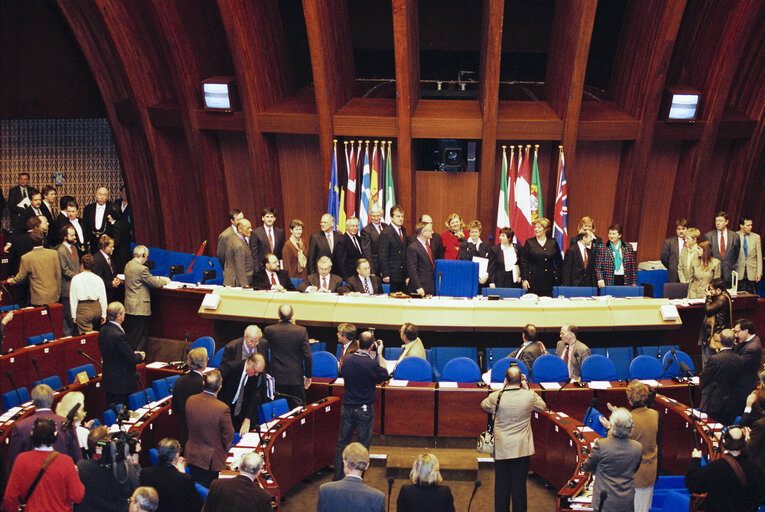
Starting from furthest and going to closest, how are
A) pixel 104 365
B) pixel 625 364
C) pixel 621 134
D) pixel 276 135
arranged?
pixel 276 135 → pixel 621 134 → pixel 625 364 → pixel 104 365

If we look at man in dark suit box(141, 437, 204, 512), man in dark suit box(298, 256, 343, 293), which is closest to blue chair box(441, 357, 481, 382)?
man in dark suit box(298, 256, 343, 293)

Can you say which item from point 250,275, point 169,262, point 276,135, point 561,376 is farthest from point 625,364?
point 169,262

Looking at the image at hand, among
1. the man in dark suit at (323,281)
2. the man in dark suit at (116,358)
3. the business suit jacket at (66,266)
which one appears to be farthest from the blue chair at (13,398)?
the man in dark suit at (323,281)

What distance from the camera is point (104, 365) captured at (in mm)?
7801

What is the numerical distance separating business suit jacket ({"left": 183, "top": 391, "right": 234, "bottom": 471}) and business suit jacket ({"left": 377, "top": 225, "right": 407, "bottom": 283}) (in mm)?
5027

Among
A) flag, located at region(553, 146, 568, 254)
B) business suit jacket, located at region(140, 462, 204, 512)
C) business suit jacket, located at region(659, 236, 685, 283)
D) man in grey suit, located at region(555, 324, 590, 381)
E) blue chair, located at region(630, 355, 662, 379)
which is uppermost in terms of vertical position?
flag, located at region(553, 146, 568, 254)

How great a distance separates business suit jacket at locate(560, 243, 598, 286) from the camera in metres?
11.0

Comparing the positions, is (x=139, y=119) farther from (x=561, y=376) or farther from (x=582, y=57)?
(x=561, y=376)

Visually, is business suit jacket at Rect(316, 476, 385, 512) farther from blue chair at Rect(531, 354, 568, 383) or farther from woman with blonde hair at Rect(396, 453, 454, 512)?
blue chair at Rect(531, 354, 568, 383)

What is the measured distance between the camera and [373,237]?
10.9 meters

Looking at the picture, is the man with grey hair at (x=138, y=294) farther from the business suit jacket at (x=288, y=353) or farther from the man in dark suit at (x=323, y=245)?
the business suit jacket at (x=288, y=353)

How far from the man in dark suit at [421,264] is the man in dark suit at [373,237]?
50 centimetres

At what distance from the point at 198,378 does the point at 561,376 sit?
12.7ft

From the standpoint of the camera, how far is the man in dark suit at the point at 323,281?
999 cm
